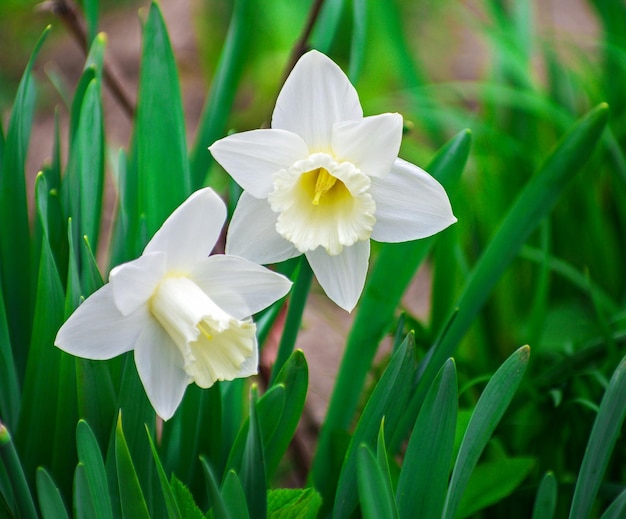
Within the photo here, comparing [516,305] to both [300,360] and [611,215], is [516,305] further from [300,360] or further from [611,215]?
[300,360]

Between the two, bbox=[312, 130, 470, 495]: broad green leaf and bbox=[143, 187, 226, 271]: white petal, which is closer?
bbox=[143, 187, 226, 271]: white petal

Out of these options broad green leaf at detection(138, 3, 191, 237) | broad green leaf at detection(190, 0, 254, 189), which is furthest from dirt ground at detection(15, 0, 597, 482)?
broad green leaf at detection(138, 3, 191, 237)

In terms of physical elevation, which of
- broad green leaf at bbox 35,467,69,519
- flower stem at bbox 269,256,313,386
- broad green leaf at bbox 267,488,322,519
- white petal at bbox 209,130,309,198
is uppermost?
white petal at bbox 209,130,309,198

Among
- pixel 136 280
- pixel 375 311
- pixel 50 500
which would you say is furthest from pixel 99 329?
pixel 375 311

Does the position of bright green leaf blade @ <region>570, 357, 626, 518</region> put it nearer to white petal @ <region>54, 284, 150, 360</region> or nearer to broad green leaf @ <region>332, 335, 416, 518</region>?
broad green leaf @ <region>332, 335, 416, 518</region>

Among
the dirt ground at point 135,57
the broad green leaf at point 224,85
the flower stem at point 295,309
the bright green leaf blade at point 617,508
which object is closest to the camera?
the bright green leaf blade at point 617,508

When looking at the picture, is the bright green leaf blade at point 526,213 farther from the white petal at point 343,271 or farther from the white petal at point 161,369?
the white petal at point 161,369

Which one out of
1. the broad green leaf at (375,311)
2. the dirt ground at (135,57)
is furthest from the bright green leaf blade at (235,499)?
the dirt ground at (135,57)
